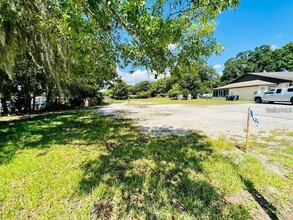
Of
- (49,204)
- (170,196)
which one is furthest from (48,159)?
(170,196)

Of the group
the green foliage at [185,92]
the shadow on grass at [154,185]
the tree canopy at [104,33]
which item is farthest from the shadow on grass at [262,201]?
the green foliage at [185,92]

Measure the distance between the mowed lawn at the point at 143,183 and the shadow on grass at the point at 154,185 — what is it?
12mm

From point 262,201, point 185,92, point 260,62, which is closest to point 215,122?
point 262,201

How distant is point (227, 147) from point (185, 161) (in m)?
1.51

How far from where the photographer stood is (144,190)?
2.62 m

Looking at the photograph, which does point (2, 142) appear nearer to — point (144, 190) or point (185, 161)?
point (144, 190)

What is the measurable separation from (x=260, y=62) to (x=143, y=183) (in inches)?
2170

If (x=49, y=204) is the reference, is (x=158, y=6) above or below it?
above

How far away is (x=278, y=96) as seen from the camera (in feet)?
53.2

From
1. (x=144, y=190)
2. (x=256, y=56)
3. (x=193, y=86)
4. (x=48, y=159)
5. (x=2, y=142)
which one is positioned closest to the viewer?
(x=144, y=190)

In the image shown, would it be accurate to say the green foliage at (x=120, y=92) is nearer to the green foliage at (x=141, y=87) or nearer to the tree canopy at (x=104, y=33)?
the green foliage at (x=141, y=87)

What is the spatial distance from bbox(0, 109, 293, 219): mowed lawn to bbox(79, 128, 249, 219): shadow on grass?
0.04 ft

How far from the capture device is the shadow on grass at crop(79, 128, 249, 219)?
2.17 metres

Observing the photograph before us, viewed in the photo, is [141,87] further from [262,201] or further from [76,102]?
[262,201]
